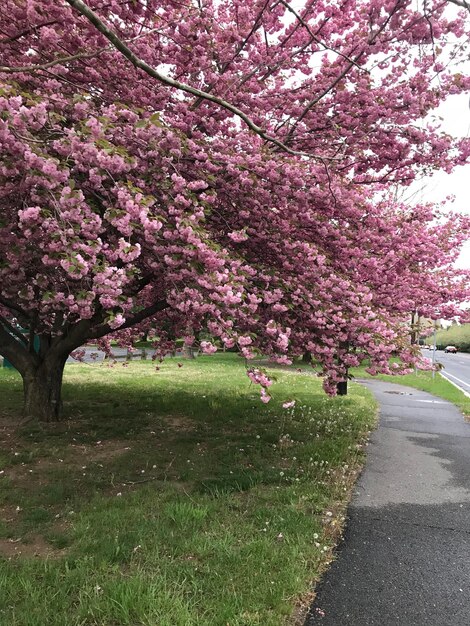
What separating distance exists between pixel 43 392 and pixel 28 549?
4.35 m

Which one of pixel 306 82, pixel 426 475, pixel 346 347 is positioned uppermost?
pixel 306 82

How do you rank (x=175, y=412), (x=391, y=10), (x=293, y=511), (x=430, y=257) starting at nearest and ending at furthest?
(x=293, y=511), (x=391, y=10), (x=430, y=257), (x=175, y=412)

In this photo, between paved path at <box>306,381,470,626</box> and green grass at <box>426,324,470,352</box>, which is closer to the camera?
paved path at <box>306,381,470,626</box>

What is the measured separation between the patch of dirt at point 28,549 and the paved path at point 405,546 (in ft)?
6.85

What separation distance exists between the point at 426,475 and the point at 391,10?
19.1ft

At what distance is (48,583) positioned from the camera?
3.19 metres

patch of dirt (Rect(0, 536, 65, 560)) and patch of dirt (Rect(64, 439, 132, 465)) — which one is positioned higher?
patch of dirt (Rect(64, 439, 132, 465))

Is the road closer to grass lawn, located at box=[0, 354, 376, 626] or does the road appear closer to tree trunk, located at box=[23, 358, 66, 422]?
grass lawn, located at box=[0, 354, 376, 626]

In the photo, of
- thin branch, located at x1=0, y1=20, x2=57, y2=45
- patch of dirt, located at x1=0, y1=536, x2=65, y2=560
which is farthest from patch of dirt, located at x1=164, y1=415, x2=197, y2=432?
thin branch, located at x1=0, y1=20, x2=57, y2=45

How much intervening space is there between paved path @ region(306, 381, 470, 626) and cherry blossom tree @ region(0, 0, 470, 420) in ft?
4.81

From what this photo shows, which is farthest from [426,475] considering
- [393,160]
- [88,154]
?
[88,154]

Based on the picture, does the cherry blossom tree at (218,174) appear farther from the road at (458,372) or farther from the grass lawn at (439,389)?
the road at (458,372)

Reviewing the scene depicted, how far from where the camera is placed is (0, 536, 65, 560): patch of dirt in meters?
3.70

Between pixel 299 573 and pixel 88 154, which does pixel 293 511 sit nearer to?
pixel 299 573
